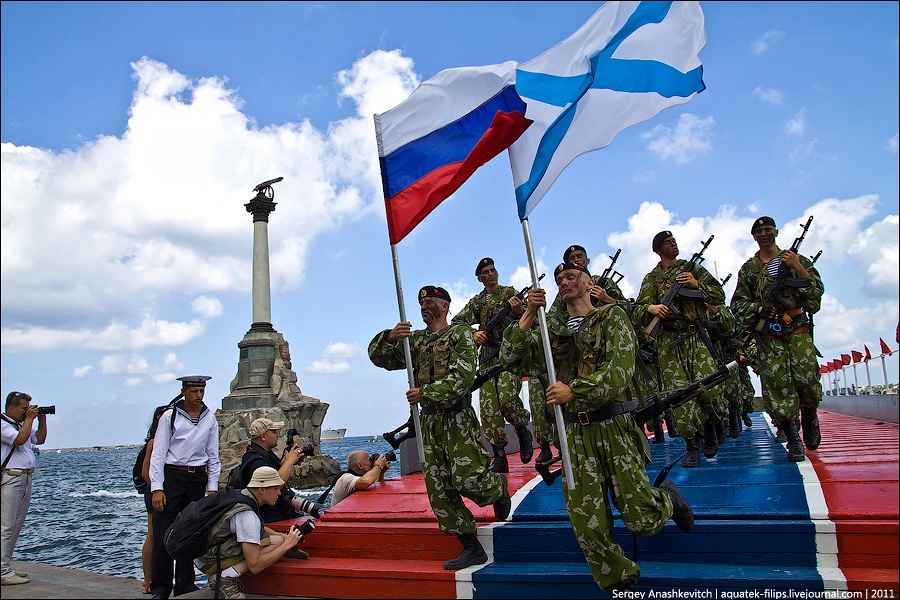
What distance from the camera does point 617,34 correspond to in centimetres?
492

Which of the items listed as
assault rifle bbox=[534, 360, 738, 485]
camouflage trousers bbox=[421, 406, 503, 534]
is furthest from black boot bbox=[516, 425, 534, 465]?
camouflage trousers bbox=[421, 406, 503, 534]

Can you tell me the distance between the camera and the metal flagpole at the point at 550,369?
3.88m

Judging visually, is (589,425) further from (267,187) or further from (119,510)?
(267,187)

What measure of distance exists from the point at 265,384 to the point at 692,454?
92.3 feet

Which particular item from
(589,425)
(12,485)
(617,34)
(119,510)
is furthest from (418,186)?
(119,510)

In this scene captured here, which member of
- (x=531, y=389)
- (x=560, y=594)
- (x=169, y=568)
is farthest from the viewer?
(x=531, y=389)

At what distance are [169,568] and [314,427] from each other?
29282 mm

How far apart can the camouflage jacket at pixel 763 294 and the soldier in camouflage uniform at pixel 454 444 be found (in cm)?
330

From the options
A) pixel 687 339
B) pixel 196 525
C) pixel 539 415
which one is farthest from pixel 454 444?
pixel 687 339

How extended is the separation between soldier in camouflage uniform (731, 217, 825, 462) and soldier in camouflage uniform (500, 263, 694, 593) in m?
2.48

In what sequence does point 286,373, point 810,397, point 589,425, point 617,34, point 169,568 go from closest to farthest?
point 589,425 → point 617,34 → point 169,568 → point 810,397 → point 286,373

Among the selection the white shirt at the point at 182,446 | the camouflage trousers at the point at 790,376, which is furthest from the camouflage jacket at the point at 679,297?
the white shirt at the point at 182,446

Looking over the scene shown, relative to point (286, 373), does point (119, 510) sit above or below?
below

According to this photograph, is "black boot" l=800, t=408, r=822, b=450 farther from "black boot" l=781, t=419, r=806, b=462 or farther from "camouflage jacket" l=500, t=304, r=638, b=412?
"camouflage jacket" l=500, t=304, r=638, b=412
